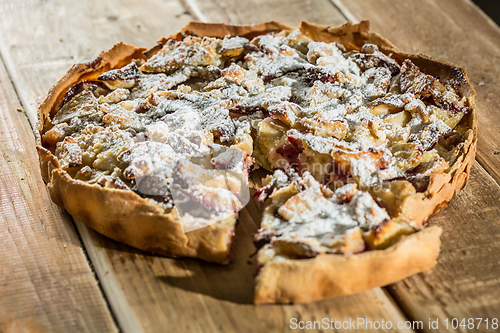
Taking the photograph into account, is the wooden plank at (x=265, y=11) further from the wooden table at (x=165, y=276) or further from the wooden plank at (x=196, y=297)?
the wooden plank at (x=196, y=297)

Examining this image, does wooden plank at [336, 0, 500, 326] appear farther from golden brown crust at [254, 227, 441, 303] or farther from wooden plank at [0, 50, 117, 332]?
wooden plank at [0, 50, 117, 332]

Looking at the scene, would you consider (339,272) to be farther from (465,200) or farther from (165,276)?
(465,200)

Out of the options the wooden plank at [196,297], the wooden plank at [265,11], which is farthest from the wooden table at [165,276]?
the wooden plank at [265,11]

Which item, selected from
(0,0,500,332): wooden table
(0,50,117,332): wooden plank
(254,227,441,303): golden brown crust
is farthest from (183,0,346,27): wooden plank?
(254,227,441,303): golden brown crust

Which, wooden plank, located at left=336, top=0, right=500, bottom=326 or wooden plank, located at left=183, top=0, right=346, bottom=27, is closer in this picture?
wooden plank, located at left=336, top=0, right=500, bottom=326

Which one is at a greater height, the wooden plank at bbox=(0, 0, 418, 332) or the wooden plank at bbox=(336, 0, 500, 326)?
the wooden plank at bbox=(336, 0, 500, 326)

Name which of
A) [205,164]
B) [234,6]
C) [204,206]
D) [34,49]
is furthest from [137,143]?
[234,6]

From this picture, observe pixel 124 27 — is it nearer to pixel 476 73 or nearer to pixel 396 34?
pixel 396 34
